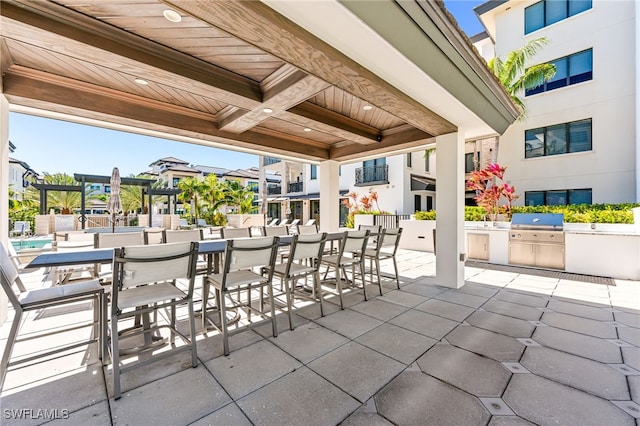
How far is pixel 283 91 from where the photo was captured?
127 inches

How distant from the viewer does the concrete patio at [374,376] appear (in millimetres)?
1720

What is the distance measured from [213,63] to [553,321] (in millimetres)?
5107

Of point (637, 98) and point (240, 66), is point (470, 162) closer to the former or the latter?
point (637, 98)

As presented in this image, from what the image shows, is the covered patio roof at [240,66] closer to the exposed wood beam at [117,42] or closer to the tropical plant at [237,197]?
the exposed wood beam at [117,42]

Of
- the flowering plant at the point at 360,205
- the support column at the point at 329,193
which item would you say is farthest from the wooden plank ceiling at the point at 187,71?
the flowering plant at the point at 360,205

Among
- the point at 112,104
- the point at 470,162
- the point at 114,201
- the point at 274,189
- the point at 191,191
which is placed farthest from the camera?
the point at 274,189

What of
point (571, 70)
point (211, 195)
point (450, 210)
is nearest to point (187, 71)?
point (450, 210)

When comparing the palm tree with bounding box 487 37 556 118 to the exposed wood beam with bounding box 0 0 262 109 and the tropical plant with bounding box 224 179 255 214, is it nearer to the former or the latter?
the exposed wood beam with bounding box 0 0 262 109

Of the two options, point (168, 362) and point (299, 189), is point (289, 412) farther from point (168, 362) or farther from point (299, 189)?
point (299, 189)

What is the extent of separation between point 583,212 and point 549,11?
7.69 metres

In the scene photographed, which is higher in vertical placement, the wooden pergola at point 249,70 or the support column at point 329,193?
the wooden pergola at point 249,70

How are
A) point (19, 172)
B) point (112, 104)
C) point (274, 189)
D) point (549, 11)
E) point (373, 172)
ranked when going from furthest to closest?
point (19, 172) < point (274, 189) < point (373, 172) < point (549, 11) < point (112, 104)

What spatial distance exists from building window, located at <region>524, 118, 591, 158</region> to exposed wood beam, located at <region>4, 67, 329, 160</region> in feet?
33.6

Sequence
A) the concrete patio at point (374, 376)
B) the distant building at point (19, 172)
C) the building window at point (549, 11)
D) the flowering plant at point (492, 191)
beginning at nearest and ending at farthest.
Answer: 1. the concrete patio at point (374, 376)
2. the flowering plant at point (492, 191)
3. the building window at point (549, 11)
4. the distant building at point (19, 172)
